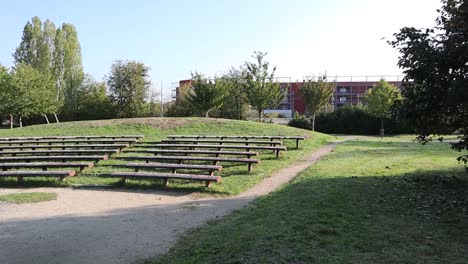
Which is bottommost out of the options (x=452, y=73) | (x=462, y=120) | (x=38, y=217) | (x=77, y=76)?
(x=38, y=217)

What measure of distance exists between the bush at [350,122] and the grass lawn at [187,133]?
16189 millimetres

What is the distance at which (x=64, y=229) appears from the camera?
22.3ft

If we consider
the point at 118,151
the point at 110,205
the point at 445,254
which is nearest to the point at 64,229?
the point at 110,205

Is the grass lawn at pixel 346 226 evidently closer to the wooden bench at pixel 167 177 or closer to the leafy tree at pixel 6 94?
the wooden bench at pixel 167 177

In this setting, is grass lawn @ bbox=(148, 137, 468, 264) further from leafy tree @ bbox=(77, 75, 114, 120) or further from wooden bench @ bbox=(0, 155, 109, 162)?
leafy tree @ bbox=(77, 75, 114, 120)

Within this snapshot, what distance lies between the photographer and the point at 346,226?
5.86 metres

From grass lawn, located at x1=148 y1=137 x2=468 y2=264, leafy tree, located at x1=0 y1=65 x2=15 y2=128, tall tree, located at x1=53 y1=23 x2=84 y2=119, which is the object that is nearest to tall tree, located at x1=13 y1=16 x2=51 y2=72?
tall tree, located at x1=53 y1=23 x2=84 y2=119

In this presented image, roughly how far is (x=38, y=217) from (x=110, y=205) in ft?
4.54

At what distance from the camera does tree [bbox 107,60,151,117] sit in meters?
41.3

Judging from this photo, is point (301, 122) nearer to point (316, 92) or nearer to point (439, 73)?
point (316, 92)

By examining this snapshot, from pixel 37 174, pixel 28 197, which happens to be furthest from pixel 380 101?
pixel 28 197

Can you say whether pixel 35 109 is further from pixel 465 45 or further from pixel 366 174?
pixel 465 45

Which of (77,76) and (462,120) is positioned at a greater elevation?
(77,76)

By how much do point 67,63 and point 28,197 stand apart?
46.8 meters
